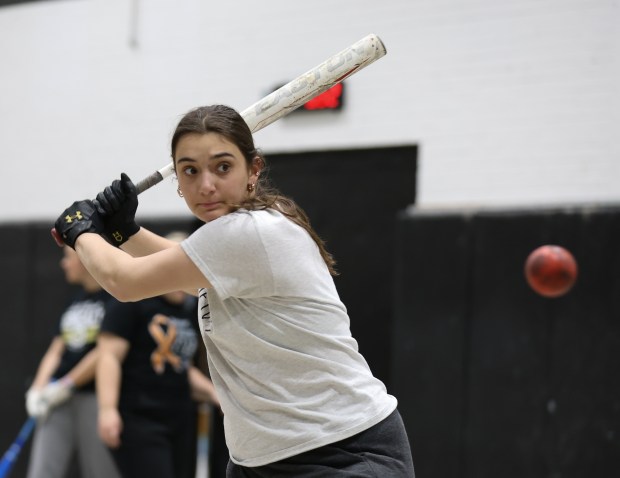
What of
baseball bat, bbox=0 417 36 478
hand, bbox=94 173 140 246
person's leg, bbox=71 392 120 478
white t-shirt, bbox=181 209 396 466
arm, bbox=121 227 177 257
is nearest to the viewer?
white t-shirt, bbox=181 209 396 466

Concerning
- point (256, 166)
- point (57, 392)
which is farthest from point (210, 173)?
point (57, 392)

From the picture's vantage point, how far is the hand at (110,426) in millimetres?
4516

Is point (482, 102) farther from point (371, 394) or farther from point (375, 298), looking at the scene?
point (371, 394)

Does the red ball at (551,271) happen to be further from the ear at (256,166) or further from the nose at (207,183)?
the nose at (207,183)

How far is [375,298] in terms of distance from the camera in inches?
230

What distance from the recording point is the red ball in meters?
4.59

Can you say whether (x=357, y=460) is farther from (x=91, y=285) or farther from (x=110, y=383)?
(x=91, y=285)

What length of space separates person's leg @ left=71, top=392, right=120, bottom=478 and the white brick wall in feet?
5.98

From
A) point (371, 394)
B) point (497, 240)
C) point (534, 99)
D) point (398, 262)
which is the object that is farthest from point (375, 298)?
point (371, 394)

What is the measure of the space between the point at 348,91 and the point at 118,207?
3.61 metres

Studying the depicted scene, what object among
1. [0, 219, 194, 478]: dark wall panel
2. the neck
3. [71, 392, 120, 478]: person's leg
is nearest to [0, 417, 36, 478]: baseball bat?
[0, 219, 194, 478]: dark wall panel

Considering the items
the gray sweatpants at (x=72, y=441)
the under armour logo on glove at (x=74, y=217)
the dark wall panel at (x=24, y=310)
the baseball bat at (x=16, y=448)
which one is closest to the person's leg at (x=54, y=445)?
the gray sweatpants at (x=72, y=441)

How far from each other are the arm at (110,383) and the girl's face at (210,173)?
2.42 m

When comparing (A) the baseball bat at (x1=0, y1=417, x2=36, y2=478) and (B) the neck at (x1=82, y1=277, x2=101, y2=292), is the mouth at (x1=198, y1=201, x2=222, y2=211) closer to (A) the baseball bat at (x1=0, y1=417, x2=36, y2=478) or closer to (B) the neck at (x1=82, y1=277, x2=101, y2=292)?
(B) the neck at (x1=82, y1=277, x2=101, y2=292)
